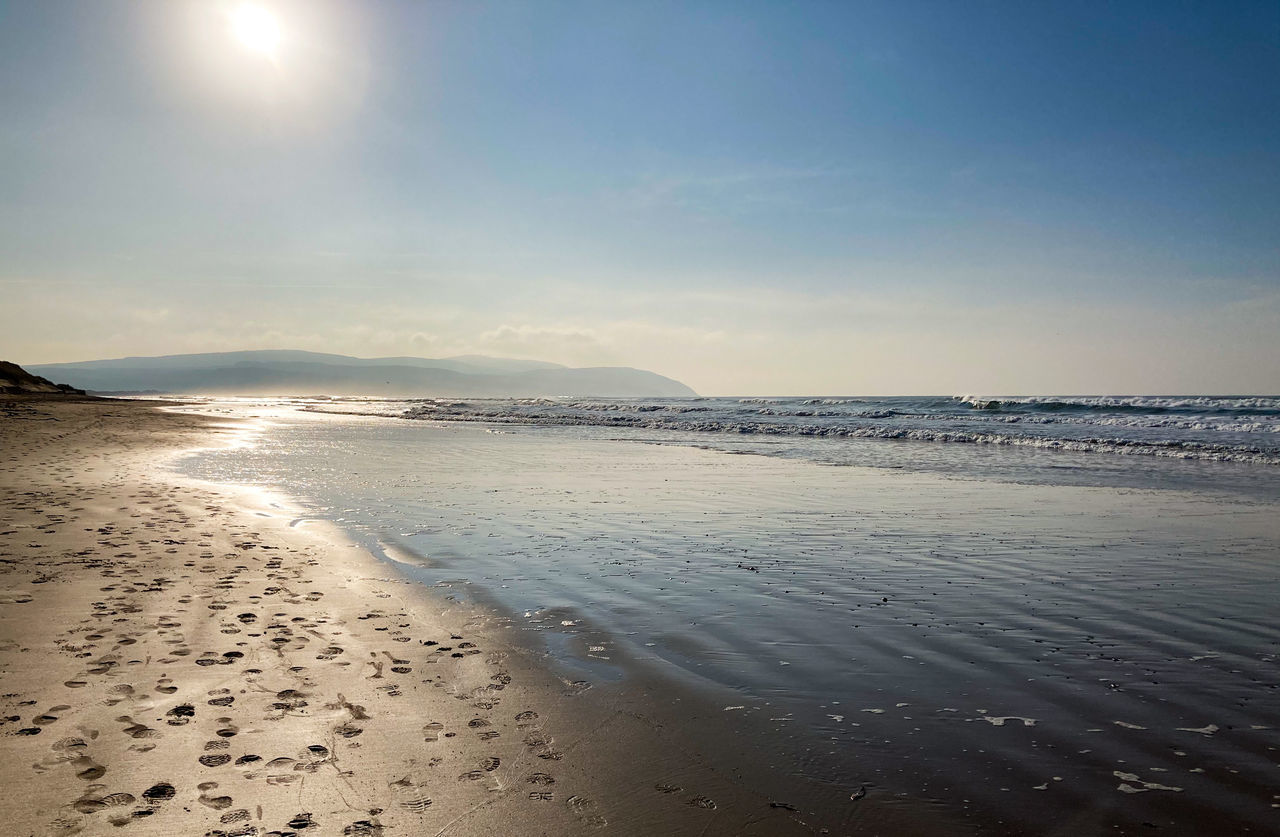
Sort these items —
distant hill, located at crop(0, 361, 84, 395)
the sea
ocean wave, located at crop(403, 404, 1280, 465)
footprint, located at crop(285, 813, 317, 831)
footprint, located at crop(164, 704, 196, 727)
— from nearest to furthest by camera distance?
1. footprint, located at crop(285, 813, 317, 831)
2. the sea
3. footprint, located at crop(164, 704, 196, 727)
4. ocean wave, located at crop(403, 404, 1280, 465)
5. distant hill, located at crop(0, 361, 84, 395)

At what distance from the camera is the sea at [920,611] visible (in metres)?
3.46

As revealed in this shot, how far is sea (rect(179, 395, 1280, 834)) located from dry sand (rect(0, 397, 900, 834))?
0.55 meters

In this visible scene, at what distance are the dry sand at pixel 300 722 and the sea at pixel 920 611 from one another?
1.81 ft

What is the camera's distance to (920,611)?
618 cm

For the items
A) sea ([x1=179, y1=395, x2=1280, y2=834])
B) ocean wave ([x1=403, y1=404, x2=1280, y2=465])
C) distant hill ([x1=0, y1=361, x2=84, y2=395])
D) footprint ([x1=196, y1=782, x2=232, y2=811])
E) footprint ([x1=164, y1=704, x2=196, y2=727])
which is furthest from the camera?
distant hill ([x1=0, y1=361, x2=84, y2=395])

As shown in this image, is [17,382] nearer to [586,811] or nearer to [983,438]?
[983,438]

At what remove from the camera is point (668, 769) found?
11.5ft

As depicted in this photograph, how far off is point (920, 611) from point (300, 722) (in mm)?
5078

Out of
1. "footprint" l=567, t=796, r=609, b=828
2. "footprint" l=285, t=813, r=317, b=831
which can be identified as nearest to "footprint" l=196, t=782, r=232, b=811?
"footprint" l=285, t=813, r=317, b=831

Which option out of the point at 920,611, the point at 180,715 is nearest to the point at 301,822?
the point at 180,715

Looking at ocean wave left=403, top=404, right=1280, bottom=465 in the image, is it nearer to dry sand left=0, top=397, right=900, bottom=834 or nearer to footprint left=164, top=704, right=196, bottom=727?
dry sand left=0, top=397, right=900, bottom=834

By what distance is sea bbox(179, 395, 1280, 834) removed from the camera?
346cm

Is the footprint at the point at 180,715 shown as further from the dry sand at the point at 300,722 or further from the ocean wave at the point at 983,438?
the ocean wave at the point at 983,438

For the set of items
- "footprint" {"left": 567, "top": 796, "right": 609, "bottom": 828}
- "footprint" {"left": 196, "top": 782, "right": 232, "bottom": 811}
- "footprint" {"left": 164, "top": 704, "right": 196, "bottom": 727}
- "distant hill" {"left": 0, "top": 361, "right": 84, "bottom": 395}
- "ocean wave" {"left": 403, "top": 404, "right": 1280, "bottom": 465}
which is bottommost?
"footprint" {"left": 567, "top": 796, "right": 609, "bottom": 828}
